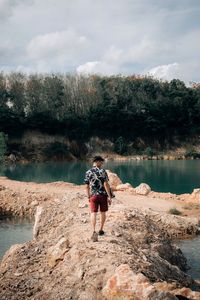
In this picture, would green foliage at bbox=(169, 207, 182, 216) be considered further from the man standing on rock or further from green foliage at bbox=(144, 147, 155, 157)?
green foliage at bbox=(144, 147, 155, 157)

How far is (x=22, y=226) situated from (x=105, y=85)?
5540 cm

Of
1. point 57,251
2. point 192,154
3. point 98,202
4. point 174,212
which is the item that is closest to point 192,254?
point 98,202

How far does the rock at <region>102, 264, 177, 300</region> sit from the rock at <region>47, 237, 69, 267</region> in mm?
2454

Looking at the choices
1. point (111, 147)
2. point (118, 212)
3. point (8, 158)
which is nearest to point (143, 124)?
point (111, 147)

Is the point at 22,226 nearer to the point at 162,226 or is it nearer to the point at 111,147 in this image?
the point at 162,226

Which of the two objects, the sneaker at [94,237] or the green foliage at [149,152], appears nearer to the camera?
the sneaker at [94,237]

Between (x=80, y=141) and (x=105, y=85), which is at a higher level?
(x=105, y=85)

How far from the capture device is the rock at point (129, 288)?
339 inches

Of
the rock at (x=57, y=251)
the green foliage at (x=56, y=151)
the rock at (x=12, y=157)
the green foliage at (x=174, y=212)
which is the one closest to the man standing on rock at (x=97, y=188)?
the rock at (x=57, y=251)

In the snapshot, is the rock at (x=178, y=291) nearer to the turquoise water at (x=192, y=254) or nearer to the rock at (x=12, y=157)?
the turquoise water at (x=192, y=254)

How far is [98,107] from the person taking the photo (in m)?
72.1

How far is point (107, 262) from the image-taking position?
411 inches

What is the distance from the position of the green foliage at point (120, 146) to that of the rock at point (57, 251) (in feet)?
190

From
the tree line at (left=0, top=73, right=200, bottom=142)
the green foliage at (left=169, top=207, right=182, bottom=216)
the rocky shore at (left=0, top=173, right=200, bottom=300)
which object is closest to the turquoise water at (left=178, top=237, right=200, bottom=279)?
the rocky shore at (left=0, top=173, right=200, bottom=300)
